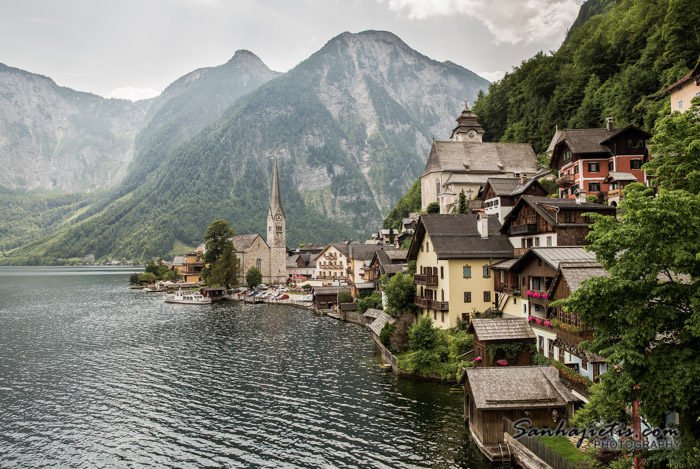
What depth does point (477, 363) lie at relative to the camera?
34.6m

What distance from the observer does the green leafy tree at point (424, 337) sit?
4006 centimetres

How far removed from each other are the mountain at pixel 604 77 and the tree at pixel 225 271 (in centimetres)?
7250

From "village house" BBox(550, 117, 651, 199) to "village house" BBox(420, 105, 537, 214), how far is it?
30211mm

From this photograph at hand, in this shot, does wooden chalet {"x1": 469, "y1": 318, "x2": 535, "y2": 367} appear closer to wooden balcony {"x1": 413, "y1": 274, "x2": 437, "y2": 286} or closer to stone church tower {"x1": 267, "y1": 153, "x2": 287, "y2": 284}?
wooden balcony {"x1": 413, "y1": 274, "x2": 437, "y2": 286}

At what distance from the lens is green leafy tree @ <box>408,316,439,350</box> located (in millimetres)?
40062

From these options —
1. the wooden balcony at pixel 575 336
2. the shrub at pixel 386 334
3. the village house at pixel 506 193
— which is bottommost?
the shrub at pixel 386 334

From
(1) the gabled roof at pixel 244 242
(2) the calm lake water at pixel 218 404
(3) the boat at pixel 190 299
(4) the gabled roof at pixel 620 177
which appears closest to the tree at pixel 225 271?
(3) the boat at pixel 190 299

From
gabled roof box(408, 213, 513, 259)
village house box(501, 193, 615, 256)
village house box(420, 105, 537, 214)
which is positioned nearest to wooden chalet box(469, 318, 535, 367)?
village house box(501, 193, 615, 256)

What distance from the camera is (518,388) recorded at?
2580 cm

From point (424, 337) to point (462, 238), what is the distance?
10.6m

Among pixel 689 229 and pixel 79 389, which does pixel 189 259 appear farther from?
pixel 689 229

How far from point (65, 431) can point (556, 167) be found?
59462 millimetres

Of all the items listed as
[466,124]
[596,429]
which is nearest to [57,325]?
[596,429]

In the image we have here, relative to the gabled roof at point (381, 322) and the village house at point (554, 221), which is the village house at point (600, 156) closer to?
the village house at point (554, 221)
